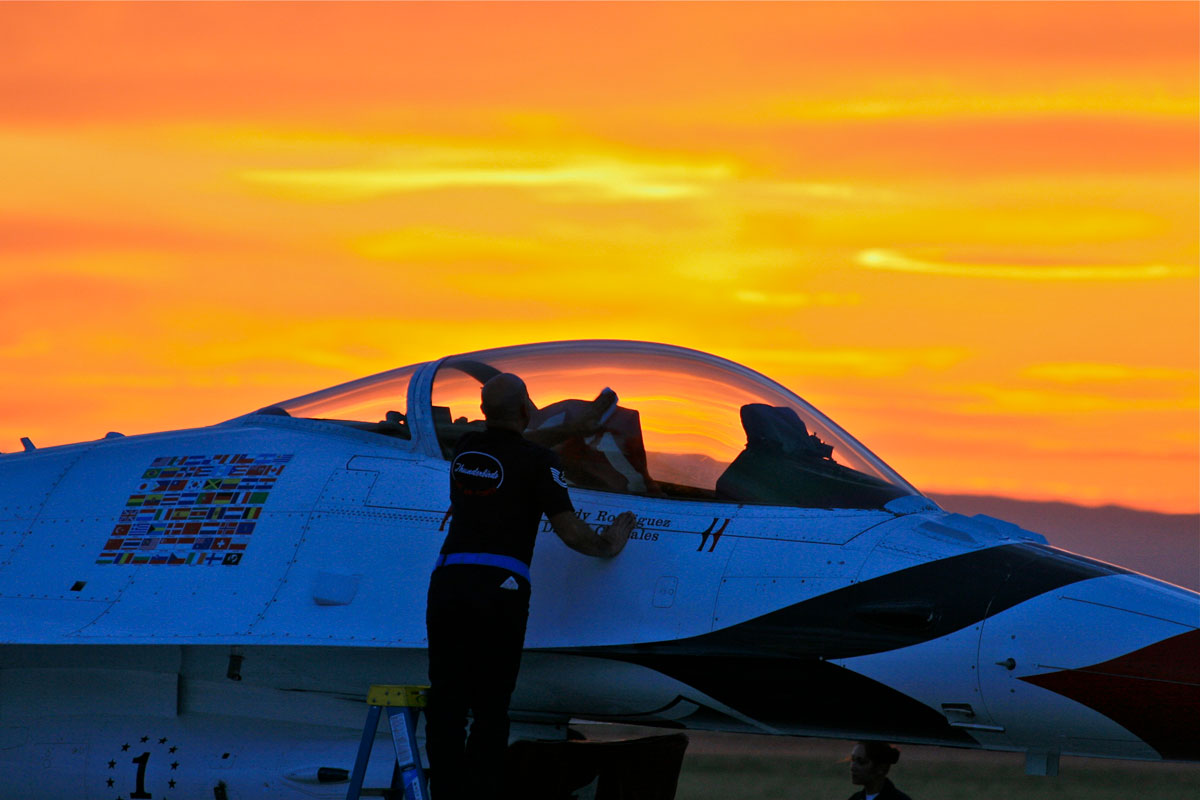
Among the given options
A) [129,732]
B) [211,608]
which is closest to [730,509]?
[211,608]

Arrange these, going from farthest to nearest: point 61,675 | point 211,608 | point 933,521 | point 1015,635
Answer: point 61,675
point 211,608
point 933,521
point 1015,635

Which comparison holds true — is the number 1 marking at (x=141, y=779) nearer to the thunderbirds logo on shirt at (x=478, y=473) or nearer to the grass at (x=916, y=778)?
the thunderbirds logo on shirt at (x=478, y=473)

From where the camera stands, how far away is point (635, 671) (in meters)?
6.45

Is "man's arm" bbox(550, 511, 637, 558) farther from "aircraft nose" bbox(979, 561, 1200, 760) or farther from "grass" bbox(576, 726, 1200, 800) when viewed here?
"grass" bbox(576, 726, 1200, 800)

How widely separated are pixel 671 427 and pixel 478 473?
1.16 meters

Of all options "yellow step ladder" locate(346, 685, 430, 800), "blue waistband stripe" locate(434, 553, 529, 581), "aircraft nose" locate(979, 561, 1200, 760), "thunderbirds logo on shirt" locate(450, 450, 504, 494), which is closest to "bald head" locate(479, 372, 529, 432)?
"thunderbirds logo on shirt" locate(450, 450, 504, 494)

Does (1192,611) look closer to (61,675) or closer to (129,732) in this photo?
(129,732)

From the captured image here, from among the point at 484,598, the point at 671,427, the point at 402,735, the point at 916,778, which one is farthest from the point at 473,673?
the point at 916,778

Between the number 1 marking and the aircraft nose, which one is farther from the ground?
the aircraft nose

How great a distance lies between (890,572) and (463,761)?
2.01 meters

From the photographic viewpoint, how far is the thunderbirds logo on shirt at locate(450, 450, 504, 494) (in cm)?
615

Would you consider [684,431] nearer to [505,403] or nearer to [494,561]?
[505,403]

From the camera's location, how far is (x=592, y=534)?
20.8ft

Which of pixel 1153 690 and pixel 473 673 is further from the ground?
pixel 1153 690
